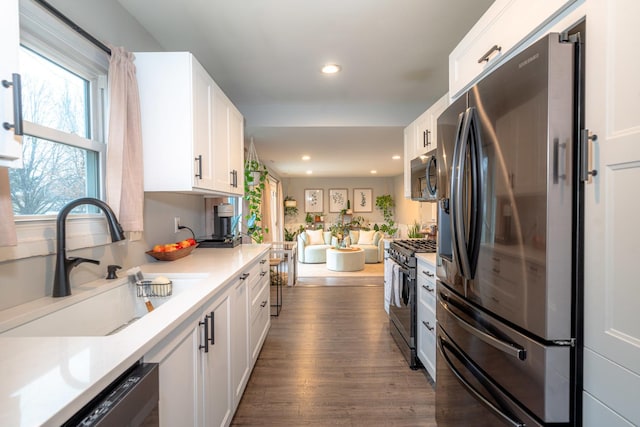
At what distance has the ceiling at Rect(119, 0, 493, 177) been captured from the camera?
6.00 feet

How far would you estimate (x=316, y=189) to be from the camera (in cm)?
977

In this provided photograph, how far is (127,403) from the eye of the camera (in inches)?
27.1

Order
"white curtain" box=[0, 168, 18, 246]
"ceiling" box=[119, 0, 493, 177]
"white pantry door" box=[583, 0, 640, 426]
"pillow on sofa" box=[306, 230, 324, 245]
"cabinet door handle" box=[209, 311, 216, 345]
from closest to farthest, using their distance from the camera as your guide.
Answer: "white pantry door" box=[583, 0, 640, 426] → "white curtain" box=[0, 168, 18, 246] → "cabinet door handle" box=[209, 311, 216, 345] → "ceiling" box=[119, 0, 493, 177] → "pillow on sofa" box=[306, 230, 324, 245]

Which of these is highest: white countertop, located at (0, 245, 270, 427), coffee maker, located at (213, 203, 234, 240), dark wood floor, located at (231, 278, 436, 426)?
coffee maker, located at (213, 203, 234, 240)

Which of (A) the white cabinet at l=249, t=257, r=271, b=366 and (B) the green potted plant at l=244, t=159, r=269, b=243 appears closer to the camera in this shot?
(A) the white cabinet at l=249, t=257, r=271, b=366

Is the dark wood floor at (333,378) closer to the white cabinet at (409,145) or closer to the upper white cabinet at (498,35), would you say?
the white cabinet at (409,145)

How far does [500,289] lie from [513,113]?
60 cm

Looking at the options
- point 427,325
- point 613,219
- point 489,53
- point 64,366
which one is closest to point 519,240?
point 613,219

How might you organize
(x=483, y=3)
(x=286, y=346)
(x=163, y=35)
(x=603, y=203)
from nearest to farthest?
(x=603, y=203)
(x=483, y=3)
(x=163, y=35)
(x=286, y=346)

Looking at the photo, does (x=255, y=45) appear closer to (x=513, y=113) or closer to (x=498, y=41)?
(x=498, y=41)

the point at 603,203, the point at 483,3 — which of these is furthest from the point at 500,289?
the point at 483,3

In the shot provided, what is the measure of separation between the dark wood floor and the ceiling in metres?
2.27

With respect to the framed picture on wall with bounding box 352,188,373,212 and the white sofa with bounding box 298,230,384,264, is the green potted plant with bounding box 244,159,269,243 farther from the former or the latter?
the framed picture on wall with bounding box 352,188,373,212

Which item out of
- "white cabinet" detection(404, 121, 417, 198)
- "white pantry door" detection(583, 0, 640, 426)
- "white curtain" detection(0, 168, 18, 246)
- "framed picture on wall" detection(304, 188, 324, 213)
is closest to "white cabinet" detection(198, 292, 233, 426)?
"white curtain" detection(0, 168, 18, 246)
